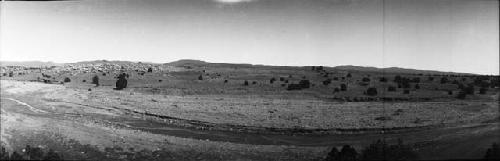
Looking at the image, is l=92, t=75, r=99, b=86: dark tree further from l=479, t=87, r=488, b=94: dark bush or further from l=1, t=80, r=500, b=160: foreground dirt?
l=479, t=87, r=488, b=94: dark bush

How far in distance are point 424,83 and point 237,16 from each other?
1169 cm

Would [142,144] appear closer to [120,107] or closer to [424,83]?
[120,107]

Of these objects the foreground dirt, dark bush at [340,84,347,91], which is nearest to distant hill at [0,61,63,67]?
the foreground dirt

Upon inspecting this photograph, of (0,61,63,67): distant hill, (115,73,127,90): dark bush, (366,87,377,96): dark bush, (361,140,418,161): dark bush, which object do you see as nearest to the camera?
(361,140,418,161): dark bush

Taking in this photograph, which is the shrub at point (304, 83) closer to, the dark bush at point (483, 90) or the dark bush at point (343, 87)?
the dark bush at point (343, 87)

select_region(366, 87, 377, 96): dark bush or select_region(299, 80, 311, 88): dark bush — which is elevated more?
select_region(299, 80, 311, 88): dark bush

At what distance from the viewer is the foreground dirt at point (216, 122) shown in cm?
1619

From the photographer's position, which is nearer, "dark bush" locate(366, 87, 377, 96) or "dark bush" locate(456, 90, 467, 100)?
"dark bush" locate(456, 90, 467, 100)

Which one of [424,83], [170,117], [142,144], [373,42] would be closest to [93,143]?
[142,144]

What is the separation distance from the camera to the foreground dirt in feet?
53.1

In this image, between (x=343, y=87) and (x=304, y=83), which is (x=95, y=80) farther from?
(x=343, y=87)

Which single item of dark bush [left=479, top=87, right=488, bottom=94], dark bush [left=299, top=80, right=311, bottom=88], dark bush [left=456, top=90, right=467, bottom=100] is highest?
dark bush [left=299, top=80, right=311, bottom=88]

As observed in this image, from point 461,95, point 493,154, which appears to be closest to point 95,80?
point 493,154

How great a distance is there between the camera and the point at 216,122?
19094 mm
